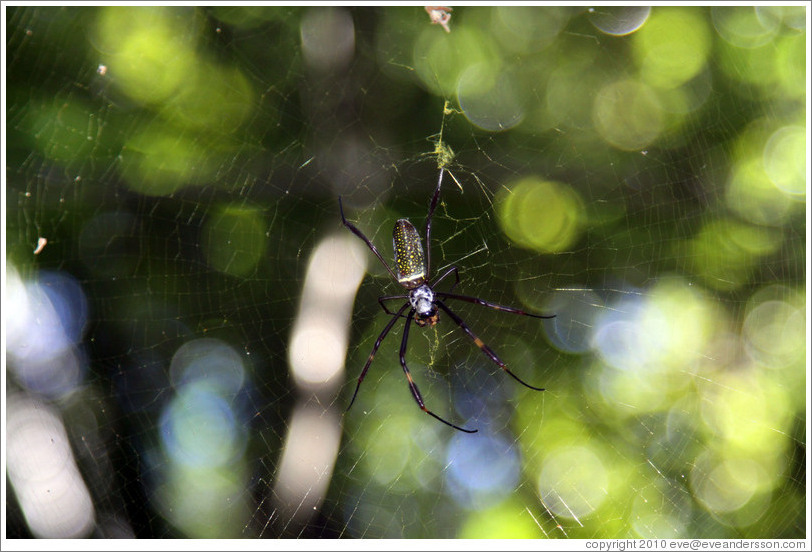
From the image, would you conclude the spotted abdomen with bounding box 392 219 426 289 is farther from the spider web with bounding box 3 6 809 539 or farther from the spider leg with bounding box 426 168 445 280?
the spider web with bounding box 3 6 809 539

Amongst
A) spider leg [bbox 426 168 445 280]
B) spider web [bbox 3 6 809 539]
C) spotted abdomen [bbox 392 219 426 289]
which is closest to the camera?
spider leg [bbox 426 168 445 280]

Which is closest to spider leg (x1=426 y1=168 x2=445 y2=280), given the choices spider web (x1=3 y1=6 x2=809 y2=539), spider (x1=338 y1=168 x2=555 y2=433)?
spider (x1=338 y1=168 x2=555 y2=433)

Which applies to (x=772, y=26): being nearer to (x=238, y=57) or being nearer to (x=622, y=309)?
(x=622, y=309)

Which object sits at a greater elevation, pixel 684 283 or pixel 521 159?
pixel 521 159

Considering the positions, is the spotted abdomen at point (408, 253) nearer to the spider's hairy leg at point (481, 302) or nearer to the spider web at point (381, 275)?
the spider's hairy leg at point (481, 302)

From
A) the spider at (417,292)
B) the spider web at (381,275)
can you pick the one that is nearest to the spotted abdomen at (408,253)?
the spider at (417,292)

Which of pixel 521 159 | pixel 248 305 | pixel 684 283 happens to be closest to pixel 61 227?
pixel 248 305
